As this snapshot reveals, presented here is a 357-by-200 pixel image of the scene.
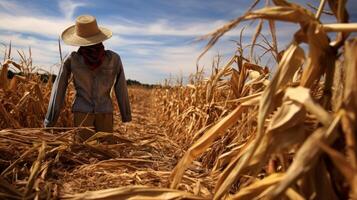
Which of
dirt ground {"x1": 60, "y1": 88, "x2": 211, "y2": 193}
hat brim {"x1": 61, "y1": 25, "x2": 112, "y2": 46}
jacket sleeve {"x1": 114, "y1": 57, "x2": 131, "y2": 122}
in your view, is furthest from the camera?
→ jacket sleeve {"x1": 114, "y1": 57, "x2": 131, "y2": 122}

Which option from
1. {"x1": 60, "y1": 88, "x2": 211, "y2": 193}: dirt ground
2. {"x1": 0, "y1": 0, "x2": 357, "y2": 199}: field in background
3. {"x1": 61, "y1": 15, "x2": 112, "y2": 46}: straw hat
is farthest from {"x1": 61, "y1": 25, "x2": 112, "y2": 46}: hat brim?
{"x1": 0, "y1": 0, "x2": 357, "y2": 199}: field in background

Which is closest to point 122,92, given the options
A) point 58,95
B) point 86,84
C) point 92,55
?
point 86,84

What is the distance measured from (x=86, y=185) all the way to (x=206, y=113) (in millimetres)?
2248

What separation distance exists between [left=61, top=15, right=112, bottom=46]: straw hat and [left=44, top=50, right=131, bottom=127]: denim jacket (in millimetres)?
176

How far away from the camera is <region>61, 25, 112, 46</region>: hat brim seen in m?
4.33

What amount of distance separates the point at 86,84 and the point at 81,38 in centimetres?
50

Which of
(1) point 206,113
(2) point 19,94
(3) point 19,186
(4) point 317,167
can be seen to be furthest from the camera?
(2) point 19,94

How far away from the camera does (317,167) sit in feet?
4.98

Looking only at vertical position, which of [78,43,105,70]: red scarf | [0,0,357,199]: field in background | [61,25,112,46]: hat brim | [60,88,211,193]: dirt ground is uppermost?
[61,25,112,46]: hat brim

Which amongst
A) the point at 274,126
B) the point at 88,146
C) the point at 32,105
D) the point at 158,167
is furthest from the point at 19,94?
the point at 274,126

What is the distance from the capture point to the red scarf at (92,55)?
441 centimetres

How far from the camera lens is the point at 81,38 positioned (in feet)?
14.5

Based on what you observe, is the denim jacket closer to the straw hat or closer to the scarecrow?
the scarecrow

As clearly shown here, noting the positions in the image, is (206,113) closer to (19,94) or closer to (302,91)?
(19,94)
